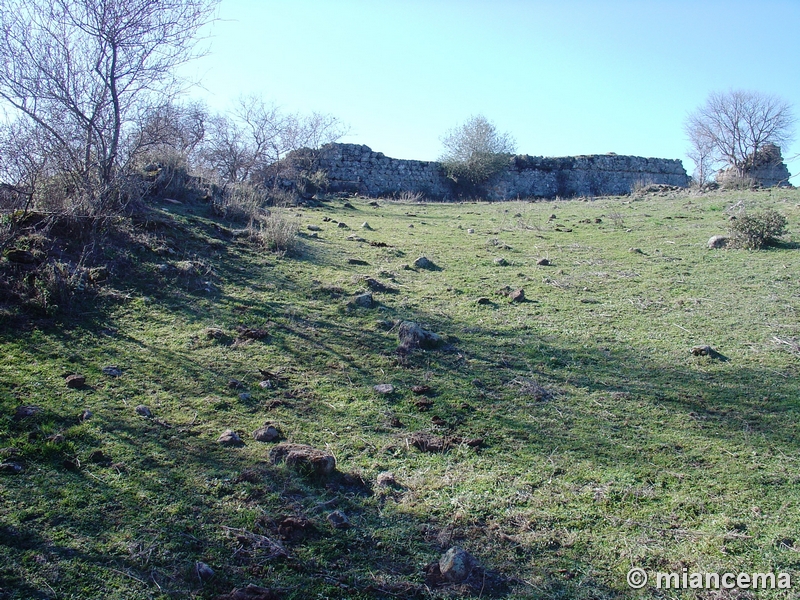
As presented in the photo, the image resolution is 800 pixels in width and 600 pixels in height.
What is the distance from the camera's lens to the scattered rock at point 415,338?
5.21 metres

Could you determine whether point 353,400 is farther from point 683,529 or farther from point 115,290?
point 115,290

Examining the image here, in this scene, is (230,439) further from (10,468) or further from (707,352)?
(707,352)

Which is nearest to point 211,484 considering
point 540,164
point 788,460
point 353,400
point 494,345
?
point 353,400

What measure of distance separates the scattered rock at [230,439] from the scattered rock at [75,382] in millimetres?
1199

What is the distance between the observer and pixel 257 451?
3.53 m

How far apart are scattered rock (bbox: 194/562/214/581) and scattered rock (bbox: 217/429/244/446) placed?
108cm

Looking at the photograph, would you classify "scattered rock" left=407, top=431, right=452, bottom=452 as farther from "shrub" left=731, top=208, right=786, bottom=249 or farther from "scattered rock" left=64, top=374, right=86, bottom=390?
"shrub" left=731, top=208, right=786, bottom=249

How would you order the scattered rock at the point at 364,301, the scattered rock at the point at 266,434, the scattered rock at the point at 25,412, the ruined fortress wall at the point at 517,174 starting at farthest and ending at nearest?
the ruined fortress wall at the point at 517,174 < the scattered rock at the point at 364,301 < the scattered rock at the point at 266,434 < the scattered rock at the point at 25,412

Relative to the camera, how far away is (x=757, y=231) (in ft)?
29.1

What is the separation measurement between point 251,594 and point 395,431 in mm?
1635

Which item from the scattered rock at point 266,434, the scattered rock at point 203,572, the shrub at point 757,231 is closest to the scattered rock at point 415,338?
the scattered rock at point 266,434

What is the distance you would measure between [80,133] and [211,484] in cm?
582

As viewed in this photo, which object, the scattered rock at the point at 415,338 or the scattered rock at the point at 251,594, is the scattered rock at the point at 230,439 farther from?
the scattered rock at the point at 415,338

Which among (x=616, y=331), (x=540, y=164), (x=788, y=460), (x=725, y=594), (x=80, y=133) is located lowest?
(x=725, y=594)
